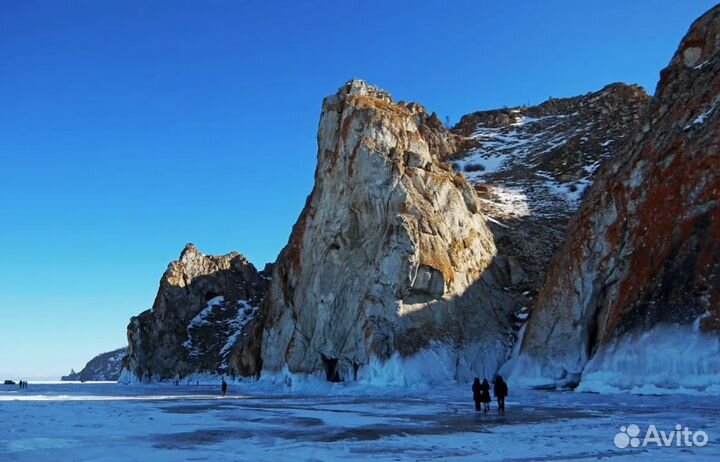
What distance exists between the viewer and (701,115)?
140ft

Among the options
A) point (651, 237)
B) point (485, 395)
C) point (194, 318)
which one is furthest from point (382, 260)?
point (194, 318)

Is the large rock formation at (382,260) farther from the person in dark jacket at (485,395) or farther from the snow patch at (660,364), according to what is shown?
the person in dark jacket at (485,395)

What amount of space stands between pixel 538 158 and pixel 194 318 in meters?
82.1

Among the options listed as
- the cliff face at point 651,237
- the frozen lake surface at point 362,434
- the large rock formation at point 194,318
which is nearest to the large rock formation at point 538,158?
the cliff face at point 651,237

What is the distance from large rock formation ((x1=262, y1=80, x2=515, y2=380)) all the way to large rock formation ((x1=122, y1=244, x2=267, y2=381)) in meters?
53.4

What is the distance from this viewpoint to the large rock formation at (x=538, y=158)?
77.9 meters

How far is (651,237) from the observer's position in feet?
134

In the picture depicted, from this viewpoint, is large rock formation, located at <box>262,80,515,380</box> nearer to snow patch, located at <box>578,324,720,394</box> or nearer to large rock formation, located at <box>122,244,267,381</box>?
snow patch, located at <box>578,324,720,394</box>

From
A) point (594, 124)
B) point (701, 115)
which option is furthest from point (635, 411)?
point (594, 124)

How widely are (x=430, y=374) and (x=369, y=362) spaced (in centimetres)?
614

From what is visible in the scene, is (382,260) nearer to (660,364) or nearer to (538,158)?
(660,364)

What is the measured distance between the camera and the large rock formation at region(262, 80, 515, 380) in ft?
190

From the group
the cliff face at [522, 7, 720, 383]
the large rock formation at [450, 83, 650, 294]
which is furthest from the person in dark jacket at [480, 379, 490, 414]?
the large rock formation at [450, 83, 650, 294]

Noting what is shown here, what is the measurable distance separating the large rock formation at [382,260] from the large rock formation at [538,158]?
818 centimetres
